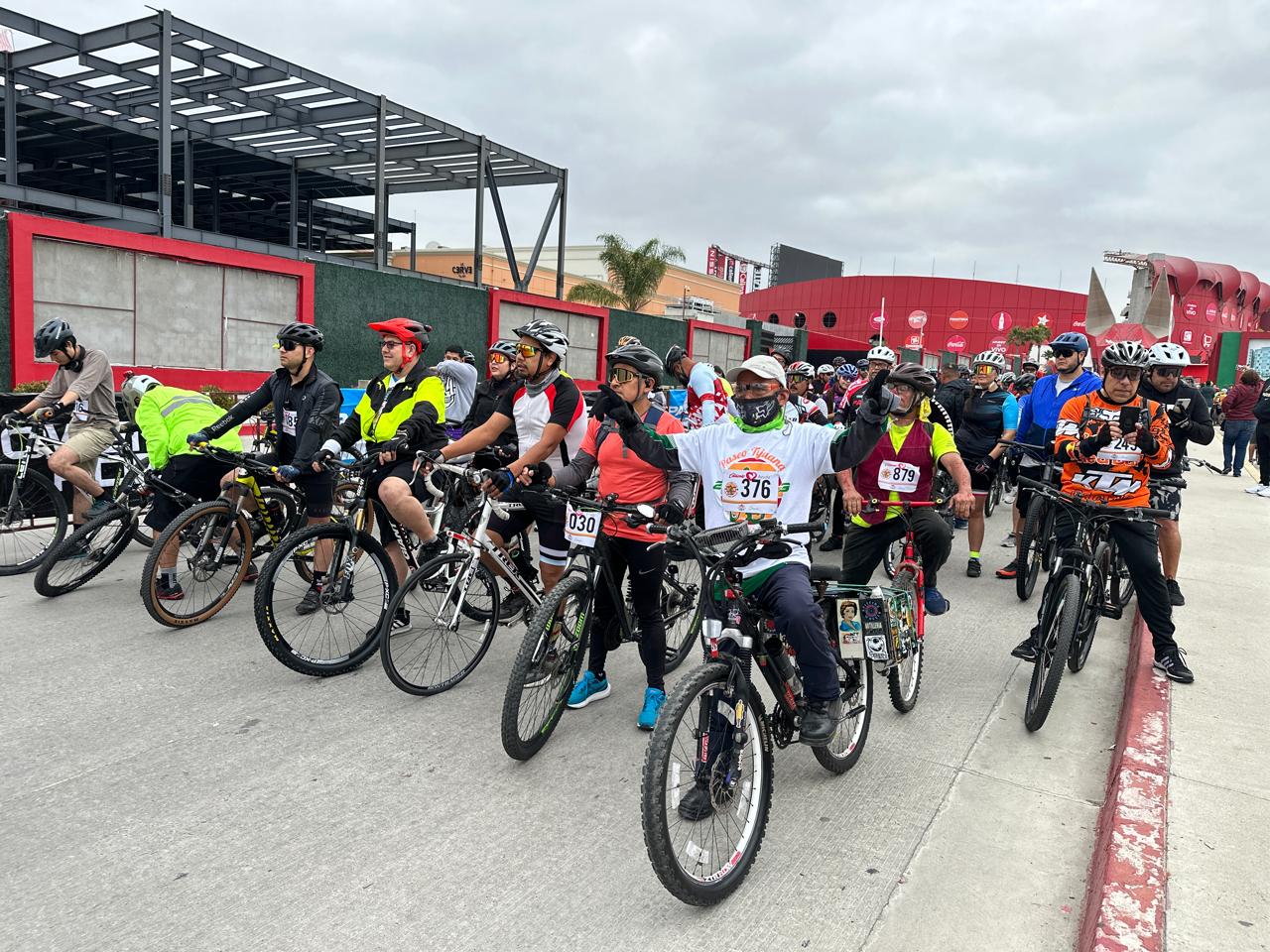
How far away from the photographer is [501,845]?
3.35 meters

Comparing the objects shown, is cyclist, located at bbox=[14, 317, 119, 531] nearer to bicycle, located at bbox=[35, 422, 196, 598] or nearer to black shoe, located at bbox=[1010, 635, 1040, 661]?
bicycle, located at bbox=[35, 422, 196, 598]

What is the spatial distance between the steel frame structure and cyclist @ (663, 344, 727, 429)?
1562 centimetres

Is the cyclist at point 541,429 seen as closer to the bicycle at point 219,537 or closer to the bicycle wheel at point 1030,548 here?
the bicycle at point 219,537

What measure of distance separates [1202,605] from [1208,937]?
4835 mm

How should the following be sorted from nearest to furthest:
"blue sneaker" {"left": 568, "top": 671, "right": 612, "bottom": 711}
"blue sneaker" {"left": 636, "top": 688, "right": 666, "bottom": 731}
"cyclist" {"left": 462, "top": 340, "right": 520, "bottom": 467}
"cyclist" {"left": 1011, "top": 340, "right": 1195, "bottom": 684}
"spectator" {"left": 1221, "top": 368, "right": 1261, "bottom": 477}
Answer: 1. "blue sneaker" {"left": 636, "top": 688, "right": 666, "bottom": 731}
2. "blue sneaker" {"left": 568, "top": 671, "right": 612, "bottom": 711}
3. "cyclist" {"left": 1011, "top": 340, "right": 1195, "bottom": 684}
4. "cyclist" {"left": 462, "top": 340, "right": 520, "bottom": 467}
5. "spectator" {"left": 1221, "top": 368, "right": 1261, "bottom": 477}

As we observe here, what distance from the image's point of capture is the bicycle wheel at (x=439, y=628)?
4594 mm

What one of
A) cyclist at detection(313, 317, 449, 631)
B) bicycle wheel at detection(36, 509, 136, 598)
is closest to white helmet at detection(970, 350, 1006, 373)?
cyclist at detection(313, 317, 449, 631)

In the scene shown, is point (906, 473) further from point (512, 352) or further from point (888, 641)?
point (512, 352)

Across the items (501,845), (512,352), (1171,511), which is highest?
(512,352)

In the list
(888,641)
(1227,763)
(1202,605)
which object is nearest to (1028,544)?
(1202,605)

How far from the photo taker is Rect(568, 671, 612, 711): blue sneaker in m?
4.72

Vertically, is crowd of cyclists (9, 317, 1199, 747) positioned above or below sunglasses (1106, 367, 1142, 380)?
below

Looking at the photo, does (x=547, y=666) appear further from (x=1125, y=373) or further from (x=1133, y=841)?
(x=1125, y=373)

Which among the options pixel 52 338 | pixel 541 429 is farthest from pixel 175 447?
pixel 541 429
